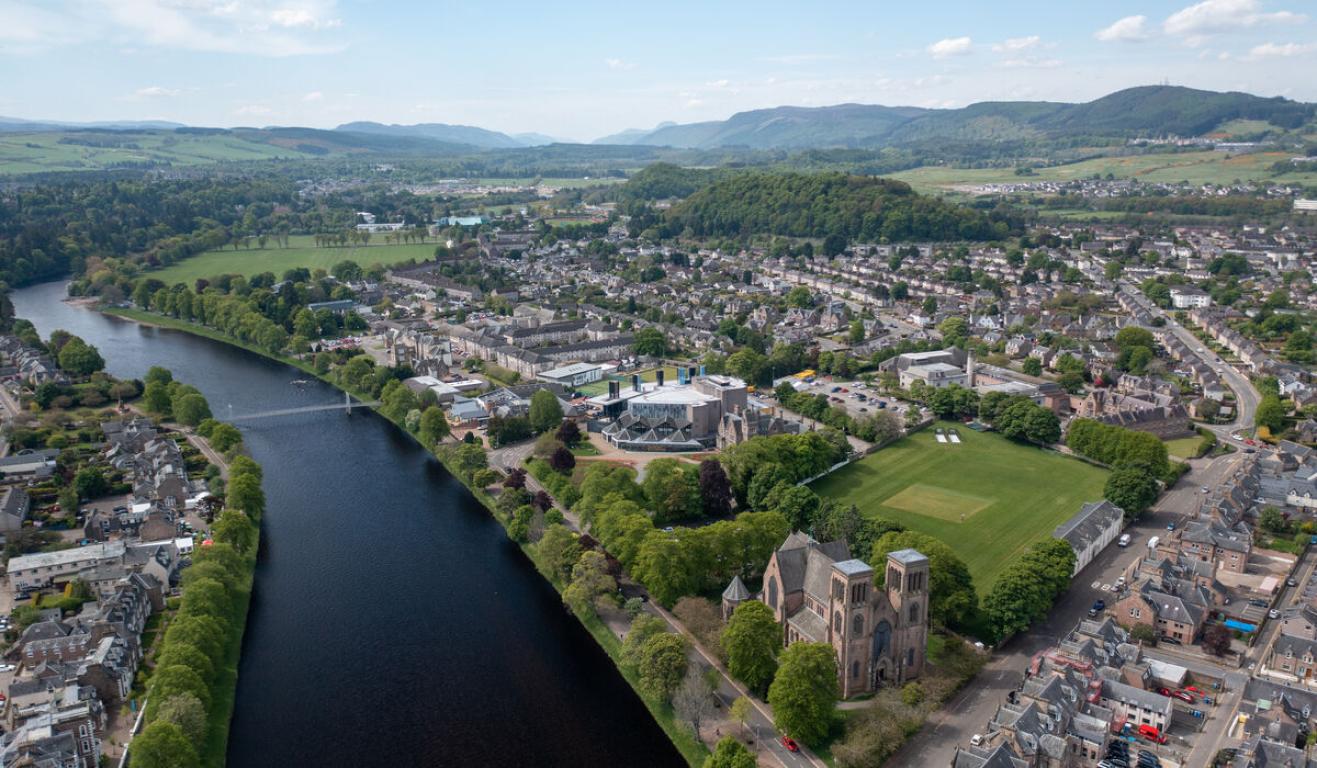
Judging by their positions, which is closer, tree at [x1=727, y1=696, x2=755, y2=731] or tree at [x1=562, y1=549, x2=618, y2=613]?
tree at [x1=727, y1=696, x2=755, y2=731]

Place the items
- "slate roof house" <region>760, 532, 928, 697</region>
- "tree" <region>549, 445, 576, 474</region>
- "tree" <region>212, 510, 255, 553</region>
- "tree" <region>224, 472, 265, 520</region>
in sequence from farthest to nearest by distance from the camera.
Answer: "tree" <region>549, 445, 576, 474</region>, "tree" <region>224, 472, 265, 520</region>, "tree" <region>212, 510, 255, 553</region>, "slate roof house" <region>760, 532, 928, 697</region>

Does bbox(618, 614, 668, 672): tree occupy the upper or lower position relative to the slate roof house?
lower

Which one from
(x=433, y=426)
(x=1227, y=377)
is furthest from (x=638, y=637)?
(x=1227, y=377)

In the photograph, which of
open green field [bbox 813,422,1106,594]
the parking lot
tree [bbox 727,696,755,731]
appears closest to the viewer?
tree [bbox 727,696,755,731]

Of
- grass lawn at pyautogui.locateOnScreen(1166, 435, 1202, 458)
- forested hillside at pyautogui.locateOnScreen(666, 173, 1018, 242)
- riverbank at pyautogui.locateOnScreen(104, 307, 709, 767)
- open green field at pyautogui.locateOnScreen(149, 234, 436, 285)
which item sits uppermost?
forested hillside at pyautogui.locateOnScreen(666, 173, 1018, 242)

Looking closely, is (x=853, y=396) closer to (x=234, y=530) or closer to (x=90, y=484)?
(x=234, y=530)

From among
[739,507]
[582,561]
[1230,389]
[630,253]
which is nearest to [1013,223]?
[630,253]

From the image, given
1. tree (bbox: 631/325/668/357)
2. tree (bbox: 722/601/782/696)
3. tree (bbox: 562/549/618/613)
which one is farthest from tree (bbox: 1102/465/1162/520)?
tree (bbox: 631/325/668/357)

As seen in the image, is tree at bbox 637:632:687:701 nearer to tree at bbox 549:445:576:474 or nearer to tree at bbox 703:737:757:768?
tree at bbox 703:737:757:768
